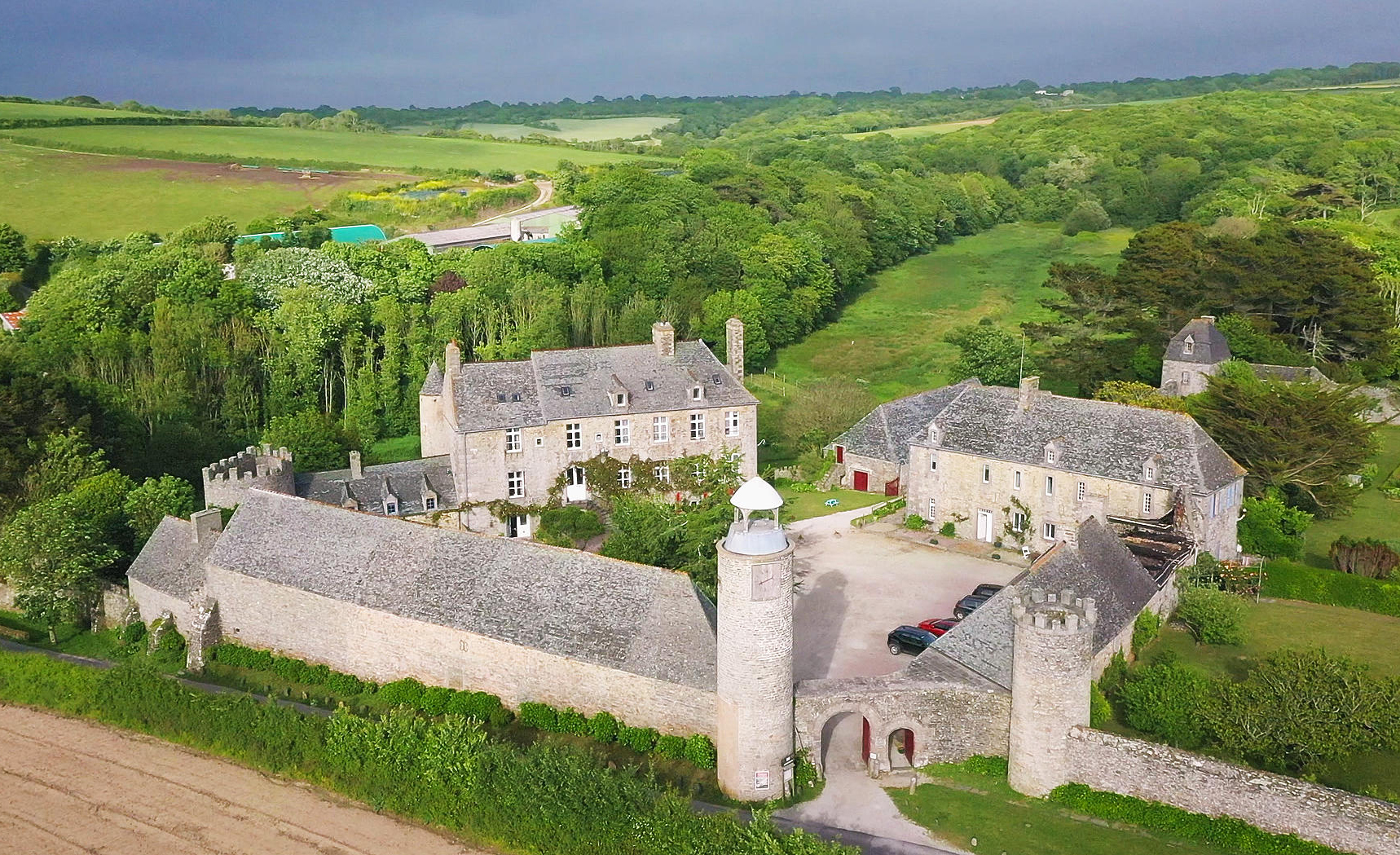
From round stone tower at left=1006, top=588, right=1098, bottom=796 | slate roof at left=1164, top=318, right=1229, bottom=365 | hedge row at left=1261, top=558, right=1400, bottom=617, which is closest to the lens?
round stone tower at left=1006, top=588, right=1098, bottom=796

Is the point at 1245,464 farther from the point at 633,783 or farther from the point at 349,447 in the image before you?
the point at 349,447

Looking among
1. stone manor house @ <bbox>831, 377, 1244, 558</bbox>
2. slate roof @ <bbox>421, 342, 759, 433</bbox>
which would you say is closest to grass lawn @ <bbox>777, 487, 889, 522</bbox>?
stone manor house @ <bbox>831, 377, 1244, 558</bbox>

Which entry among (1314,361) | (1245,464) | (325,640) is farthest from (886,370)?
(325,640)

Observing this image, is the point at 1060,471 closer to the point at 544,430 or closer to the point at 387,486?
the point at 544,430

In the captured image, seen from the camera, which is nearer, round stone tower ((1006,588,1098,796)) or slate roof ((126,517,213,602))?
round stone tower ((1006,588,1098,796))

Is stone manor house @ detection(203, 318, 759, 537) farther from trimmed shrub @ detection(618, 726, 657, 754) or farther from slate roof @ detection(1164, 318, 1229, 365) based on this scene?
slate roof @ detection(1164, 318, 1229, 365)

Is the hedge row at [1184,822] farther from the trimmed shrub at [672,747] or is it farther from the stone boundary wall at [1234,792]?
the trimmed shrub at [672,747]

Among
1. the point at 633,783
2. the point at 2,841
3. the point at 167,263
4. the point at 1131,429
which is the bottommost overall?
the point at 2,841
